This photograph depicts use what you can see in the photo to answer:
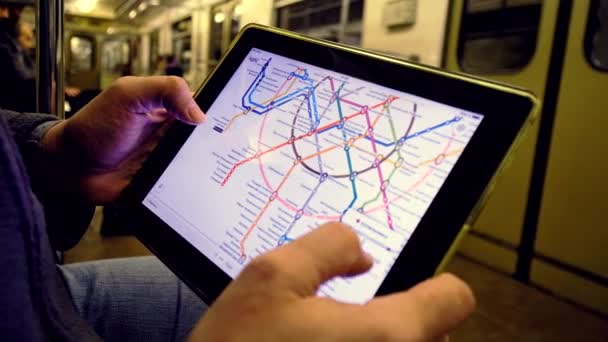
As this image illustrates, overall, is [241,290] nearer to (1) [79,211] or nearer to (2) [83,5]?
(1) [79,211]

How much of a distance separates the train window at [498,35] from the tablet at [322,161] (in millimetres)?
2177

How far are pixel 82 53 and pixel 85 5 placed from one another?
1.10 metres

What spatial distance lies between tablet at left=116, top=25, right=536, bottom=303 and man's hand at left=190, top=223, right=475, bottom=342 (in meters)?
0.06

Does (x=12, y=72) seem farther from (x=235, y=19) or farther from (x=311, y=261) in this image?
(x=235, y=19)

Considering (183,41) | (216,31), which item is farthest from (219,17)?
(183,41)

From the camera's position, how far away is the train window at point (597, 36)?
206cm

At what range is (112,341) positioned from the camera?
2.11ft

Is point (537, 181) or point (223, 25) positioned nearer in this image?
point (537, 181)

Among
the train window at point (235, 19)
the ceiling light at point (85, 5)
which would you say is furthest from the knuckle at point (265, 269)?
the ceiling light at point (85, 5)

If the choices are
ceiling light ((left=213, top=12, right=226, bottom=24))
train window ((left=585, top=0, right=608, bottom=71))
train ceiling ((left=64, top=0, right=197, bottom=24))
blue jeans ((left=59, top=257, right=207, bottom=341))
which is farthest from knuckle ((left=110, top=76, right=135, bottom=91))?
train ceiling ((left=64, top=0, right=197, bottom=24))

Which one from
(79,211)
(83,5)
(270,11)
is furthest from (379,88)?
(83,5)

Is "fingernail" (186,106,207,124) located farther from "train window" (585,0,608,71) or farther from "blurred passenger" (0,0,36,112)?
"train window" (585,0,608,71)

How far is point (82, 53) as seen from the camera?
37.9 feet

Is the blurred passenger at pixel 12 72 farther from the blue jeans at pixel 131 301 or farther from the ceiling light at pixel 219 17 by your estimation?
the ceiling light at pixel 219 17
